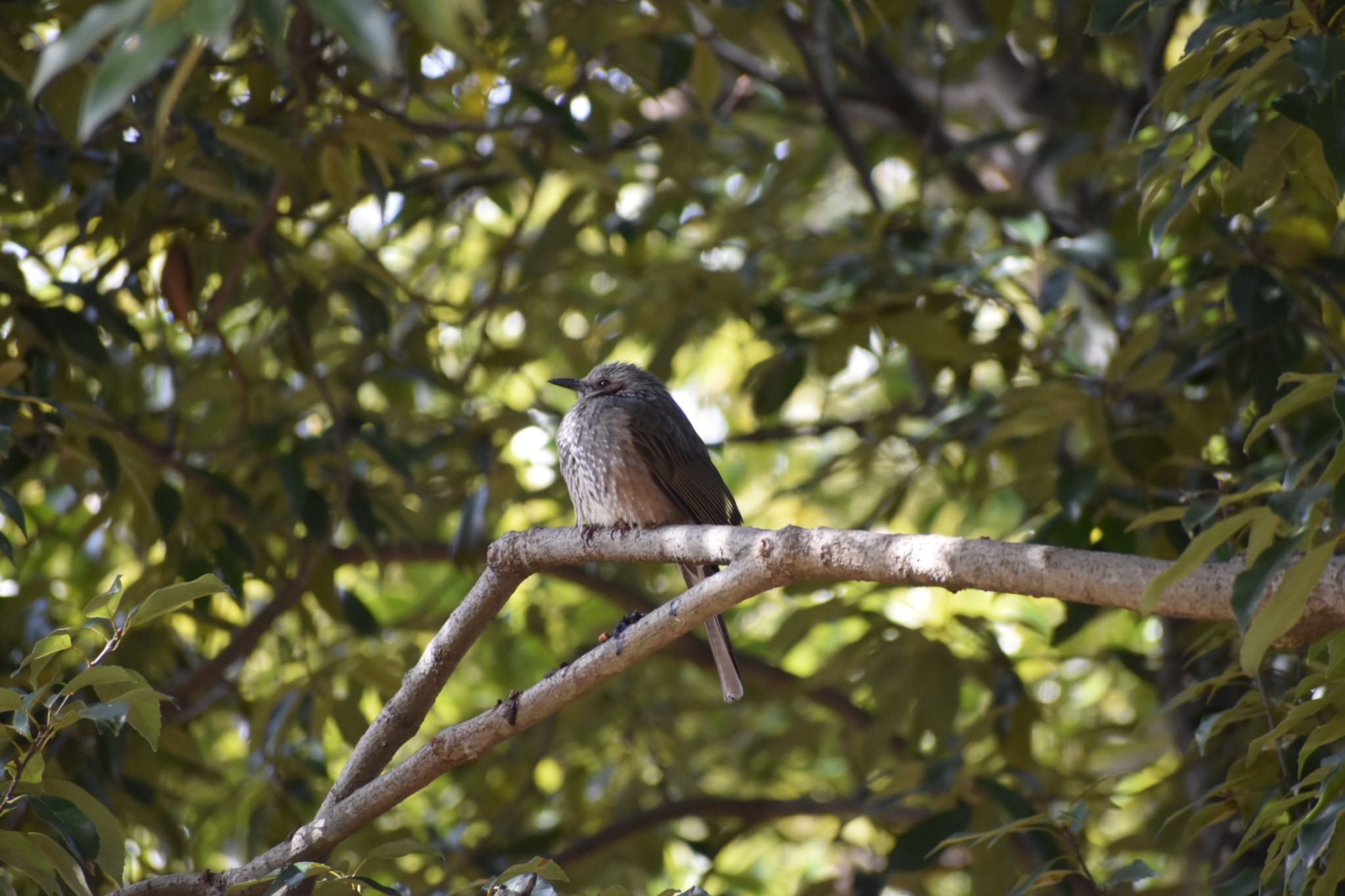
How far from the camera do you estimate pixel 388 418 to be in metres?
4.36

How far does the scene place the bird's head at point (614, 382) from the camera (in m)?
4.50

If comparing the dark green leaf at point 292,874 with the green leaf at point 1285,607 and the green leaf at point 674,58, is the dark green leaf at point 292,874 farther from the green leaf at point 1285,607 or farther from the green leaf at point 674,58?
the green leaf at point 674,58

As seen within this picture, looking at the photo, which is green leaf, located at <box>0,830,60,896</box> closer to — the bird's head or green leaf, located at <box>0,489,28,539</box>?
green leaf, located at <box>0,489,28,539</box>

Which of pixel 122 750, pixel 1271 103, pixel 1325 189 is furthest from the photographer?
pixel 122 750

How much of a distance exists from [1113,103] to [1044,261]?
2118 millimetres

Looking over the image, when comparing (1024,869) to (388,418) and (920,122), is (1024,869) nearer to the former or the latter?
(388,418)

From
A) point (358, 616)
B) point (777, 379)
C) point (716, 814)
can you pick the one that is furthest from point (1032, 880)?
point (358, 616)

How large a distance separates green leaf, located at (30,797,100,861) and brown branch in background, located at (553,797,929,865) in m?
2.20

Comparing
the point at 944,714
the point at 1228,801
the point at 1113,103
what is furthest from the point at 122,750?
the point at 1113,103

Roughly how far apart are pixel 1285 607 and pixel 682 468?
254 cm

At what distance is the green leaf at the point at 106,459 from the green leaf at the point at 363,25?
2.43m

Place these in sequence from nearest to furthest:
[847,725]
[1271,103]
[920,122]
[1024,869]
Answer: [1271,103] → [1024,869] → [847,725] → [920,122]

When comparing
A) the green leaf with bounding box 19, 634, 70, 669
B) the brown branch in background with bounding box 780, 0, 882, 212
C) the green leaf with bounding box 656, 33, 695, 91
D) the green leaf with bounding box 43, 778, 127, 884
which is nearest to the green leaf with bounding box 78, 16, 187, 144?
the green leaf with bounding box 19, 634, 70, 669

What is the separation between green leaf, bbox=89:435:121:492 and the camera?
319 cm
